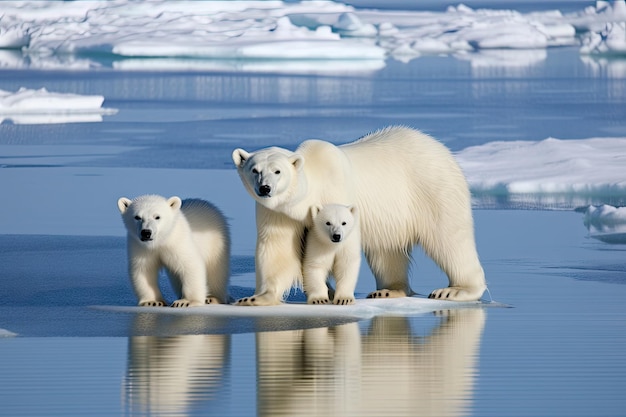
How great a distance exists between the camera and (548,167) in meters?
12.0

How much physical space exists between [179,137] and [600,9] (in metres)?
24.9

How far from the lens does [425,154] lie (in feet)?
23.9

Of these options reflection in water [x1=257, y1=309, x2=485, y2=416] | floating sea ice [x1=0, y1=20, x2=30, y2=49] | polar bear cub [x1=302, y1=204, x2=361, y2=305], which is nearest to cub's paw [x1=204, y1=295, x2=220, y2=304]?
polar bear cub [x1=302, y1=204, x2=361, y2=305]

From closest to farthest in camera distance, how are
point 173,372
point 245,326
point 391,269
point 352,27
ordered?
point 173,372 → point 245,326 → point 391,269 → point 352,27

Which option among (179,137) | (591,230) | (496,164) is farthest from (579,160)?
(179,137)

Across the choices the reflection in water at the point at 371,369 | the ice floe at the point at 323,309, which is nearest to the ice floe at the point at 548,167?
the ice floe at the point at 323,309

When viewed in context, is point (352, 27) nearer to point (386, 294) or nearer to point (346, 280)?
point (386, 294)

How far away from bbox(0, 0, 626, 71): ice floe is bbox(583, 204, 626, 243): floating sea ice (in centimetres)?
2072

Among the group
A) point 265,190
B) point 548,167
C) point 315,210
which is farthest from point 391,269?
point 548,167

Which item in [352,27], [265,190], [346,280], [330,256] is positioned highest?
[265,190]

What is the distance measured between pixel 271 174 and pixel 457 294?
120cm

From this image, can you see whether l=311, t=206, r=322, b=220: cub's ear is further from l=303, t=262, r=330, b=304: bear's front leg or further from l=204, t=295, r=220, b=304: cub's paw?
l=204, t=295, r=220, b=304: cub's paw

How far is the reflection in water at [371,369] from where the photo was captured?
4.63 m

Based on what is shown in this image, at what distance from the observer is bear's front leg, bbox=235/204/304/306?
21.9ft
